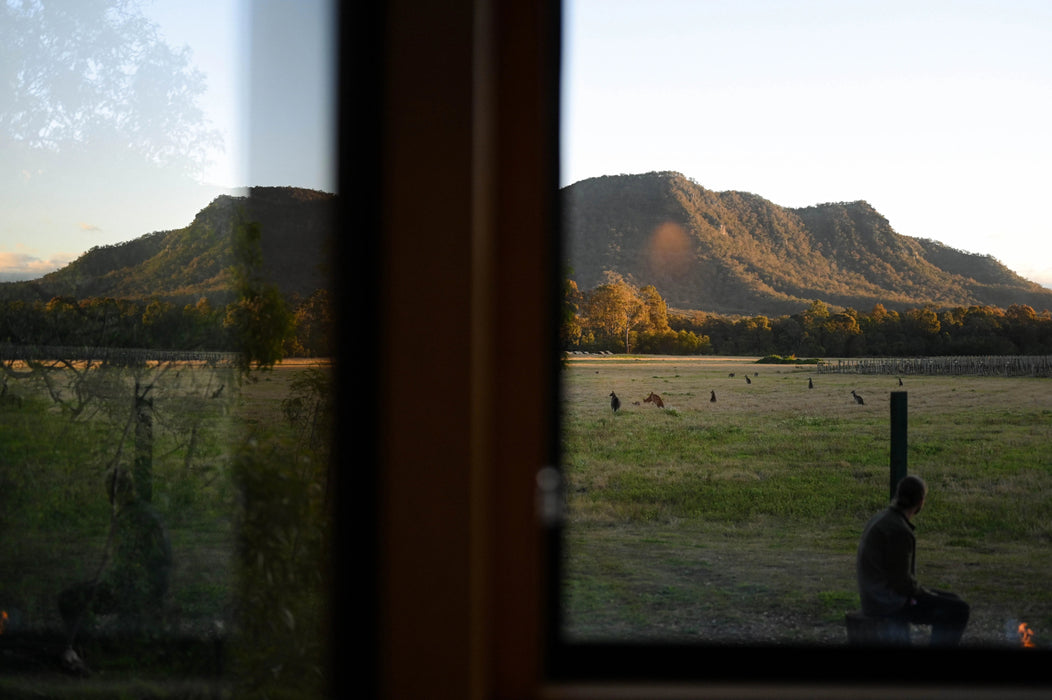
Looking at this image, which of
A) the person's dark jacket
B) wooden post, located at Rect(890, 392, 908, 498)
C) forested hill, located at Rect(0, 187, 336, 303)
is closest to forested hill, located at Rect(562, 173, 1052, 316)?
wooden post, located at Rect(890, 392, 908, 498)

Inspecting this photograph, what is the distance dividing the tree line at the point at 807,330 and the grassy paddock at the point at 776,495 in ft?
0.18

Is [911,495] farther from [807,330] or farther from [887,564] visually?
[807,330]

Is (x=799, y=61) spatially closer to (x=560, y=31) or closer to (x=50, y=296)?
(x=560, y=31)

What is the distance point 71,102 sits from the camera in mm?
1149

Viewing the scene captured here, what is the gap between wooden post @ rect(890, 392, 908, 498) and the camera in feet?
5.75

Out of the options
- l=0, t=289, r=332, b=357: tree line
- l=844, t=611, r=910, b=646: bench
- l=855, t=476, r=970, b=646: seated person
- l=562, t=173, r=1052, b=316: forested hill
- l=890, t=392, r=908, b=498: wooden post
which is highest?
l=562, t=173, r=1052, b=316: forested hill

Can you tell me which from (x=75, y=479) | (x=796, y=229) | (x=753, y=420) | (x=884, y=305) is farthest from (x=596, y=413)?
(x=75, y=479)

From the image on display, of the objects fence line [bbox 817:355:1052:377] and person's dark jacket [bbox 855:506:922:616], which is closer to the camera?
person's dark jacket [bbox 855:506:922:616]

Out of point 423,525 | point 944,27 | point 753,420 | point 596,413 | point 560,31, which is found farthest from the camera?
point 753,420

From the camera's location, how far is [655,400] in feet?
6.21

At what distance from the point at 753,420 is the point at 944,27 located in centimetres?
110

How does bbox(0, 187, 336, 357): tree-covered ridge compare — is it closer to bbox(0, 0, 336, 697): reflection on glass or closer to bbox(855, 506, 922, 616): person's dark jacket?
bbox(0, 0, 336, 697): reflection on glass

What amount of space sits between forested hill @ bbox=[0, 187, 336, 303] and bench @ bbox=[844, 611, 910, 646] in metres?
1.42

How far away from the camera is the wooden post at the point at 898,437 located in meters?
1.75
